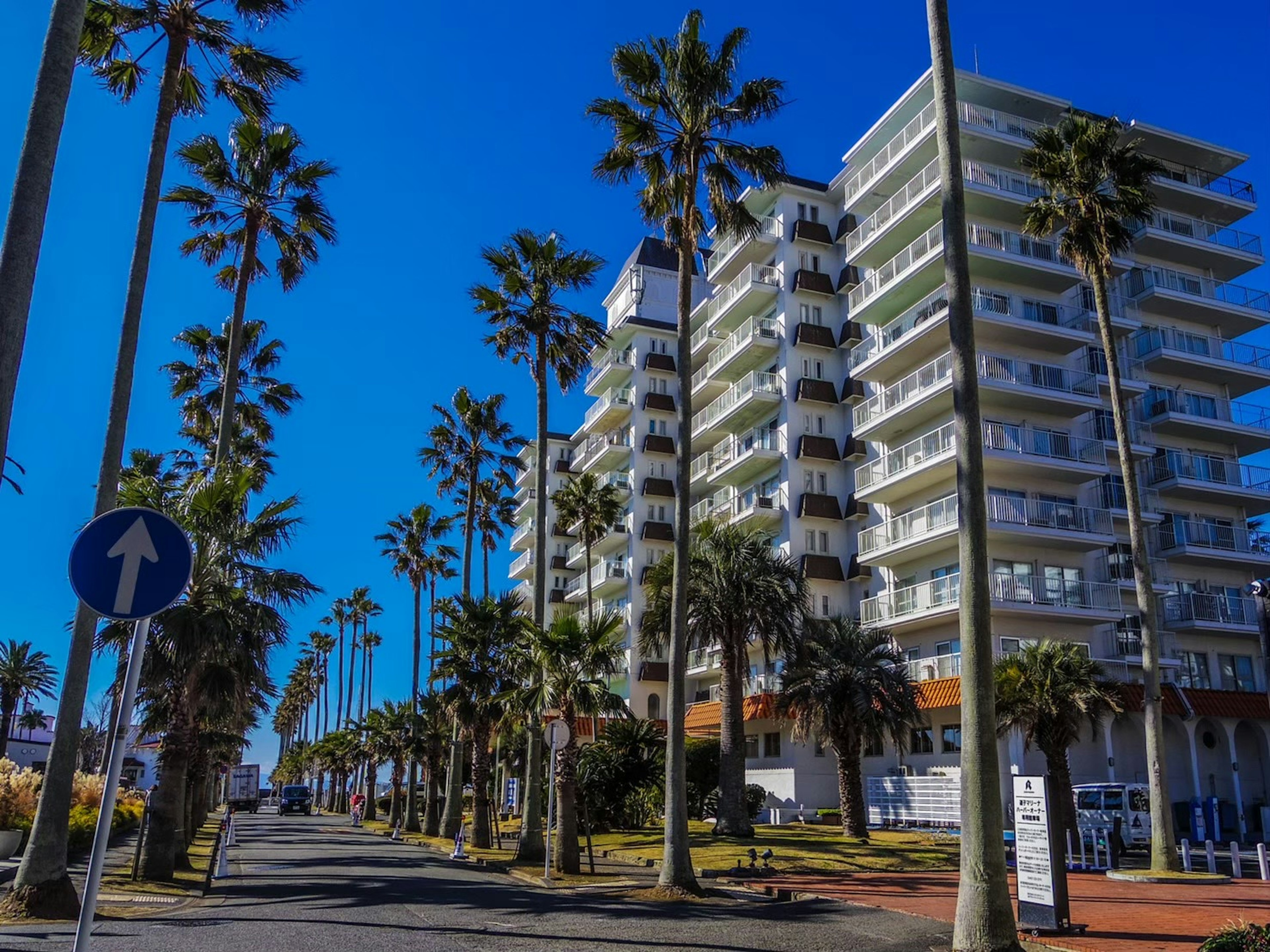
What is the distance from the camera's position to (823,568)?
155 ft

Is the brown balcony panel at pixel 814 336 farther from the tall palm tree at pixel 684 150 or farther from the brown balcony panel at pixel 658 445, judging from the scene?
the tall palm tree at pixel 684 150

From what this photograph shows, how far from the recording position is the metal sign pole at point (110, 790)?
546 centimetres

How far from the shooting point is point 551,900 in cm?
1784

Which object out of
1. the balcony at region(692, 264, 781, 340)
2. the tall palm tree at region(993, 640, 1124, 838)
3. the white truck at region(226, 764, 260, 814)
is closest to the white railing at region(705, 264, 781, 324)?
the balcony at region(692, 264, 781, 340)

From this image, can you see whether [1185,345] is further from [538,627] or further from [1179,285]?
[538,627]

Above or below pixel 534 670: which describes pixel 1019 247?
above

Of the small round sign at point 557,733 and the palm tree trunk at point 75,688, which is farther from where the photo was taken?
the small round sign at point 557,733

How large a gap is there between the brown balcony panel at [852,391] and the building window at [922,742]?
17.1m

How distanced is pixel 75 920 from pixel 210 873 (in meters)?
9.21

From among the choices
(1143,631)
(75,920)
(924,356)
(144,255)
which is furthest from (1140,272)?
(75,920)

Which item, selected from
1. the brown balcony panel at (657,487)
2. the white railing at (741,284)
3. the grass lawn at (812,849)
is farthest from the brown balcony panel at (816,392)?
the grass lawn at (812,849)

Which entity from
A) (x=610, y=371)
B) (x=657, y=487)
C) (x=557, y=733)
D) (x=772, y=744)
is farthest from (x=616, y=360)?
(x=557, y=733)

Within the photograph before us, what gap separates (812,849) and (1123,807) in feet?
33.3

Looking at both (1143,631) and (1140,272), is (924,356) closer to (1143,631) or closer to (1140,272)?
(1140,272)
